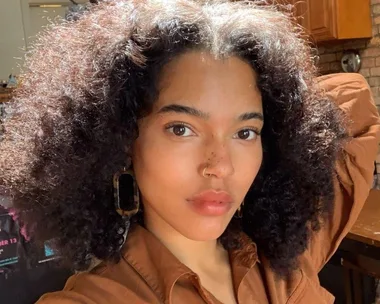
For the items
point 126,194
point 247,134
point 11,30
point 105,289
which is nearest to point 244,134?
point 247,134

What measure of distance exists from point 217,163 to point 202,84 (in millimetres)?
118

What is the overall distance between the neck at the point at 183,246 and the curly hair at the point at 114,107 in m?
0.06

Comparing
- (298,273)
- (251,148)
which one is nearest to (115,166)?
(251,148)

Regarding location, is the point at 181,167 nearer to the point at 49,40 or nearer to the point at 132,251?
the point at 132,251

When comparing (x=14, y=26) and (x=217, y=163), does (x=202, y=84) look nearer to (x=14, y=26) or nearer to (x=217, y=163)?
(x=217, y=163)

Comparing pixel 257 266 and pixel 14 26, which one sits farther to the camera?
pixel 14 26

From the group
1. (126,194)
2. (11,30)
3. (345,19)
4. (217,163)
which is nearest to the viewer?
(217,163)

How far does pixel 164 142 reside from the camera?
791 mm

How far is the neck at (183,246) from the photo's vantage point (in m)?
0.89

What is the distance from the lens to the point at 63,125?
0.78 m

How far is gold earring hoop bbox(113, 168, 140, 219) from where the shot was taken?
0.85m

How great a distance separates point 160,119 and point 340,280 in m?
1.90

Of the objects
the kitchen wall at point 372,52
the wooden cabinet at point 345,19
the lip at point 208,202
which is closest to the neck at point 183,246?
the lip at point 208,202

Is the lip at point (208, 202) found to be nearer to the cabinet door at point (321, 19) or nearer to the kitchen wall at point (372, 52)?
the kitchen wall at point (372, 52)
